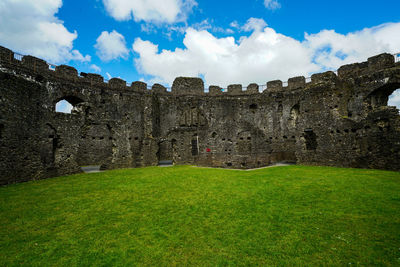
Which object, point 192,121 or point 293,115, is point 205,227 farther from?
point 293,115

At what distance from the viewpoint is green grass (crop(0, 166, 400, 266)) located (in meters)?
3.95

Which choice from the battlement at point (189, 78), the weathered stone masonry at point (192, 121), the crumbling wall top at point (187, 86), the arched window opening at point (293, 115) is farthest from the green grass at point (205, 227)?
the crumbling wall top at point (187, 86)

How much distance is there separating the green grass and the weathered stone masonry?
601 cm

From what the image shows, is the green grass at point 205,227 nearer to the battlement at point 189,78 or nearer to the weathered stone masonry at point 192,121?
the weathered stone masonry at point 192,121

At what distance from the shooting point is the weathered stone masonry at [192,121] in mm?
13156

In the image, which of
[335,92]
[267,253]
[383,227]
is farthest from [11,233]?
[335,92]

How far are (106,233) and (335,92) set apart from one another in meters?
20.1

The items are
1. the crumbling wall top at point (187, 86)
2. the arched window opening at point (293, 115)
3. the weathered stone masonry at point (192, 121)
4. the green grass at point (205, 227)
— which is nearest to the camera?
the green grass at point (205, 227)

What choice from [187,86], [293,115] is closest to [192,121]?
[187,86]

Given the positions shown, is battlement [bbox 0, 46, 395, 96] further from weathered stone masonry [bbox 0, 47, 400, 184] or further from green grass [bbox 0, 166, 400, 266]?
green grass [bbox 0, 166, 400, 266]

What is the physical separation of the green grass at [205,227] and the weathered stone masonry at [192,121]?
601 centimetres

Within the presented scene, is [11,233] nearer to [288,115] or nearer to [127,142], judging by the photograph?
[127,142]

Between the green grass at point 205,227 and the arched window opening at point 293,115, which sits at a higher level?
the arched window opening at point 293,115

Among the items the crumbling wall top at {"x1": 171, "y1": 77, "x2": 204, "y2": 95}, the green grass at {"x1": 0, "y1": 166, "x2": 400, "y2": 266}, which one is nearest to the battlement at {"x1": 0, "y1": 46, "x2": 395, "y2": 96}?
the crumbling wall top at {"x1": 171, "y1": 77, "x2": 204, "y2": 95}
